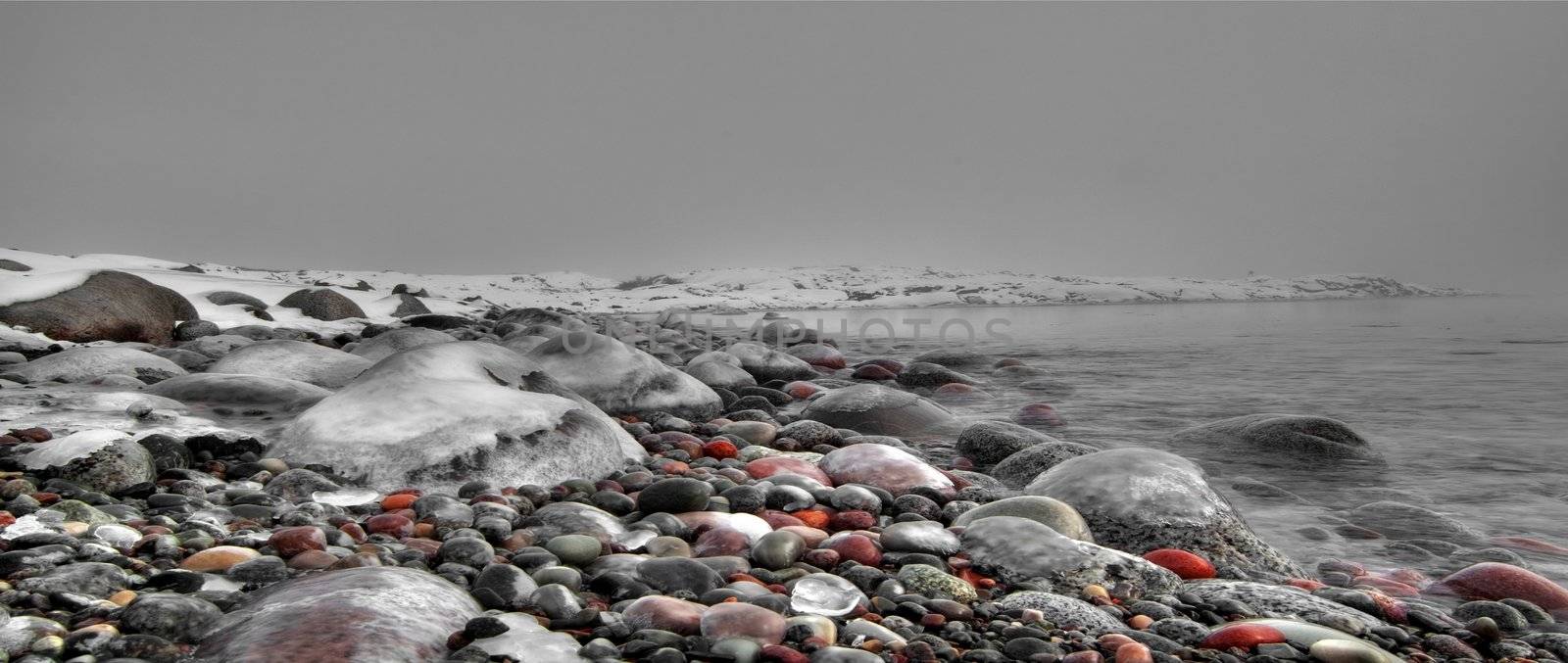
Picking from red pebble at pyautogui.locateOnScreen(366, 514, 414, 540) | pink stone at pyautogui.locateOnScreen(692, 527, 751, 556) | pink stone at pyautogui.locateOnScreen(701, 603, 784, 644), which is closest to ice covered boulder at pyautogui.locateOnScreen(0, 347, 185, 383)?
red pebble at pyautogui.locateOnScreen(366, 514, 414, 540)

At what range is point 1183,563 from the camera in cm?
344

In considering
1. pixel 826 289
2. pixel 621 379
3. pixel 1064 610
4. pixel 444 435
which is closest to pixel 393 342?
pixel 621 379

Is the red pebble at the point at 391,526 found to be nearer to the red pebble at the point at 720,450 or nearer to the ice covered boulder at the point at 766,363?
the red pebble at the point at 720,450

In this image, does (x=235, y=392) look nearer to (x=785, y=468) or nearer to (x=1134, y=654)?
(x=785, y=468)

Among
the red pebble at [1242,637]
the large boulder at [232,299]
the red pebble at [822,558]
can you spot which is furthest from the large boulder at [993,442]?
the large boulder at [232,299]

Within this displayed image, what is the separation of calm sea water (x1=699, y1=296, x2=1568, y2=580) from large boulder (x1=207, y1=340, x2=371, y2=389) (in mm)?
5450

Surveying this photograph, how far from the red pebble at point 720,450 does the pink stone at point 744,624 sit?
2808 millimetres

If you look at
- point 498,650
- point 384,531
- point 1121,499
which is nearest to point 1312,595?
point 1121,499

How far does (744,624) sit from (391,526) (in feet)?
5.94

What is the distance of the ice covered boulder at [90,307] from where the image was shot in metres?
9.17

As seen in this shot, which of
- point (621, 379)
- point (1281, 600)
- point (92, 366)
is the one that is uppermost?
point (92, 366)

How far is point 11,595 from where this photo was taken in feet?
7.47

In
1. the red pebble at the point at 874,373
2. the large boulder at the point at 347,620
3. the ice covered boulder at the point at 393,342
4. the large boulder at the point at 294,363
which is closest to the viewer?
the large boulder at the point at 347,620

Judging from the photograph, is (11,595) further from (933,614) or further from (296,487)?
(933,614)
